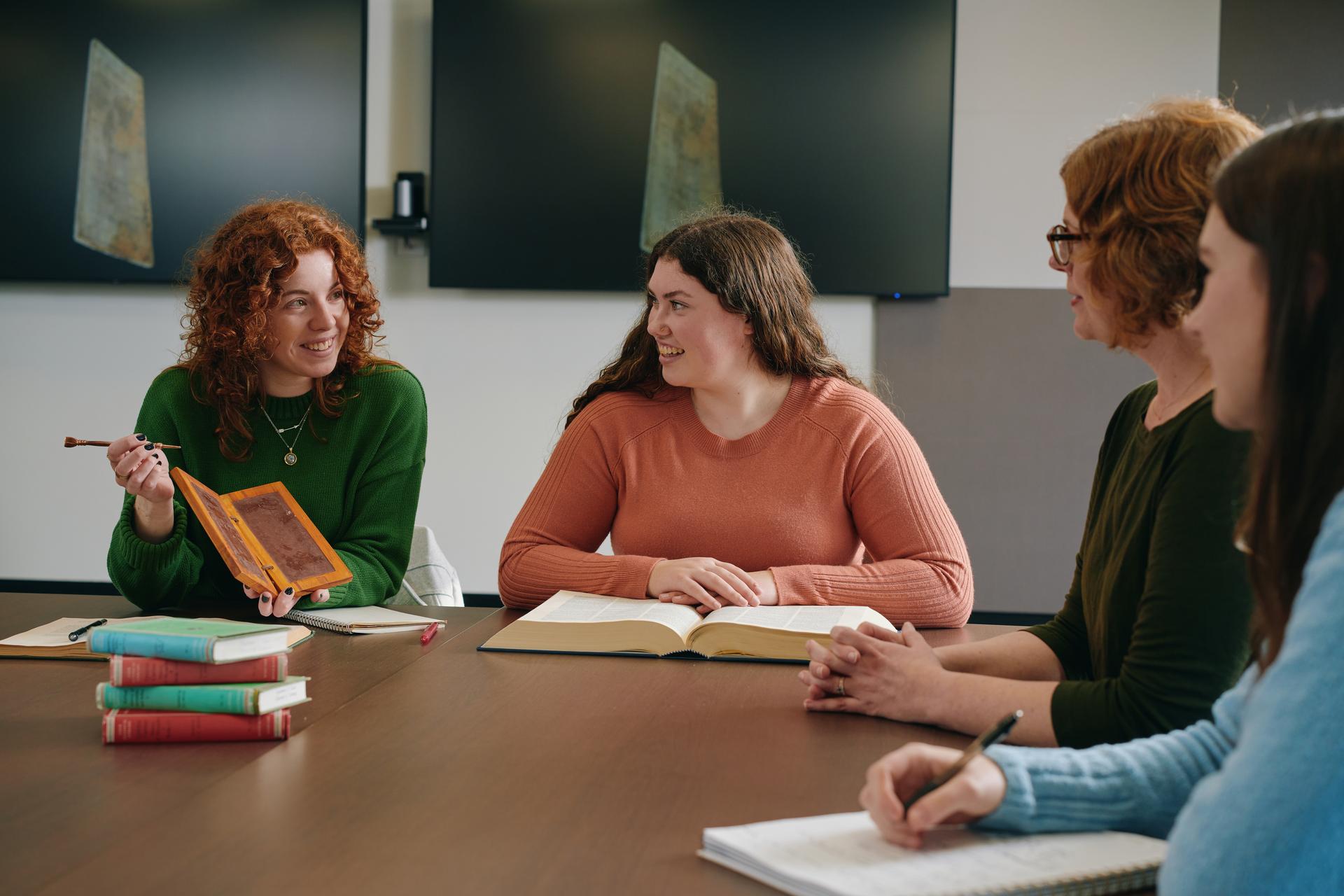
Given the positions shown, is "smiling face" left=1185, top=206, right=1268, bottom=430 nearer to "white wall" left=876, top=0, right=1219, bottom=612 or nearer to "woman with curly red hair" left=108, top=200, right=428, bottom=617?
"woman with curly red hair" left=108, top=200, right=428, bottom=617

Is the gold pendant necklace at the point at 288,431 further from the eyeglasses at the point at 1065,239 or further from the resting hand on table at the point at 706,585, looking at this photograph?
the eyeglasses at the point at 1065,239

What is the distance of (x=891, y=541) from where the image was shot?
1.94 metres

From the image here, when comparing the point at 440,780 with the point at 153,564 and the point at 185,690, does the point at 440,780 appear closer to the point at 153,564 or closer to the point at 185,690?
the point at 185,690

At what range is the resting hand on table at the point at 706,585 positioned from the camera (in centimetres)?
173

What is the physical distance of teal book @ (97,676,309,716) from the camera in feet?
3.75

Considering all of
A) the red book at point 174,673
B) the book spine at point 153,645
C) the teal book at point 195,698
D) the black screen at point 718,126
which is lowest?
the teal book at point 195,698

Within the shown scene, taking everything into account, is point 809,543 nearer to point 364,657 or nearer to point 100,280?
point 364,657

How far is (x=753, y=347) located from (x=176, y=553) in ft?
3.43

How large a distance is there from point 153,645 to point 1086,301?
1040 millimetres

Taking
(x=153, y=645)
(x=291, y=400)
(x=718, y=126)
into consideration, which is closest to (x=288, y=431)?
(x=291, y=400)

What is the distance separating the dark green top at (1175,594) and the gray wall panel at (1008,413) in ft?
9.43

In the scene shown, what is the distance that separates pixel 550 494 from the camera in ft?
6.75

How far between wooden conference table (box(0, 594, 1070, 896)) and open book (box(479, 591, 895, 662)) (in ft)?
0.11

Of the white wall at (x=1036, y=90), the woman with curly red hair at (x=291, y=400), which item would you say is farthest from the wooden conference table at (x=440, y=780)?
the white wall at (x=1036, y=90)
